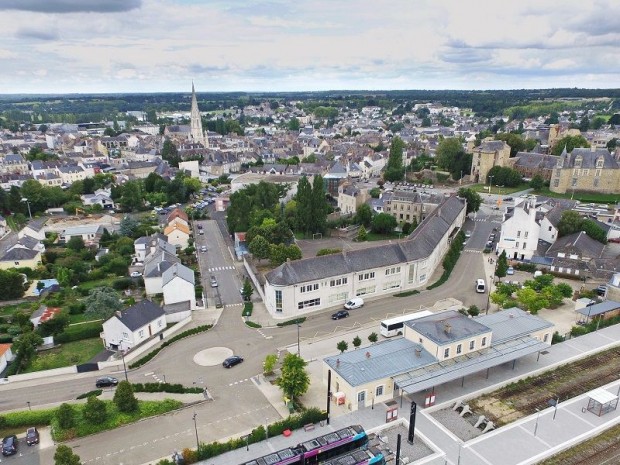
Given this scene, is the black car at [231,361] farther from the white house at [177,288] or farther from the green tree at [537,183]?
the green tree at [537,183]

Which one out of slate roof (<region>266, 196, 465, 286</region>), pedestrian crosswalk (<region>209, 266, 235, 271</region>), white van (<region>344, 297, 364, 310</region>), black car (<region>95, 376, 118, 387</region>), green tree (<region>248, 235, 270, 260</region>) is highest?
slate roof (<region>266, 196, 465, 286</region>)

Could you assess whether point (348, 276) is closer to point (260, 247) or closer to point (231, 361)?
point (260, 247)

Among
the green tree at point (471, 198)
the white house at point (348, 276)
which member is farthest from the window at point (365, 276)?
the green tree at point (471, 198)

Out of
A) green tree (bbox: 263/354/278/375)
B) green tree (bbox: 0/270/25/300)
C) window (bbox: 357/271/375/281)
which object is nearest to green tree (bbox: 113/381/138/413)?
green tree (bbox: 263/354/278/375)

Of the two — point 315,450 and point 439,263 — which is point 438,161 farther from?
point 315,450

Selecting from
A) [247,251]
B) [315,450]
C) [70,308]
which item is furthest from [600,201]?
[70,308]

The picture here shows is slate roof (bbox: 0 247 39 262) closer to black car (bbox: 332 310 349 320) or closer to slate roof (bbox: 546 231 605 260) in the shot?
black car (bbox: 332 310 349 320)
